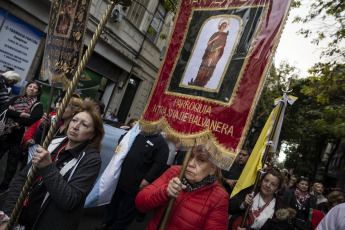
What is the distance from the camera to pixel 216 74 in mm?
2090

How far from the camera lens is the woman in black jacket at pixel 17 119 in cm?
409

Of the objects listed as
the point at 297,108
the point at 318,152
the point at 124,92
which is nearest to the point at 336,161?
the point at 318,152

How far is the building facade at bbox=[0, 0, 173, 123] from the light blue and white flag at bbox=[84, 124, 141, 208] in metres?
5.26

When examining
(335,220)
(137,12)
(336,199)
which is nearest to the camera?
(335,220)

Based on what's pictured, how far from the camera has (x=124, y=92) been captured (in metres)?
13.5

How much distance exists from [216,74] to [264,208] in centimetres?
235

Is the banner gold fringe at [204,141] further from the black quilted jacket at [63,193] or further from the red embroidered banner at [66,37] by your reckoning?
the red embroidered banner at [66,37]

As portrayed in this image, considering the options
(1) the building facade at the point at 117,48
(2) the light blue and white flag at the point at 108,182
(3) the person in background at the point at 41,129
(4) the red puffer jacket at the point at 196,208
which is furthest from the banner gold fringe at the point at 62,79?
(1) the building facade at the point at 117,48

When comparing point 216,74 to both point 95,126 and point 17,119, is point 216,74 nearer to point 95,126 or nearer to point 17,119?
point 95,126

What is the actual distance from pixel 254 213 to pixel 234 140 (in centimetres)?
214

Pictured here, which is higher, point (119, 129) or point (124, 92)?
point (124, 92)

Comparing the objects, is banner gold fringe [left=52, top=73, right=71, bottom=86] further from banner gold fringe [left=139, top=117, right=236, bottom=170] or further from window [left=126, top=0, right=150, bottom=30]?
window [left=126, top=0, right=150, bottom=30]

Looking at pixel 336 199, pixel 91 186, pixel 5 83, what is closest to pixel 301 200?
pixel 336 199

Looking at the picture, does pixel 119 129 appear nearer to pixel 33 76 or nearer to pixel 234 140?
pixel 234 140
